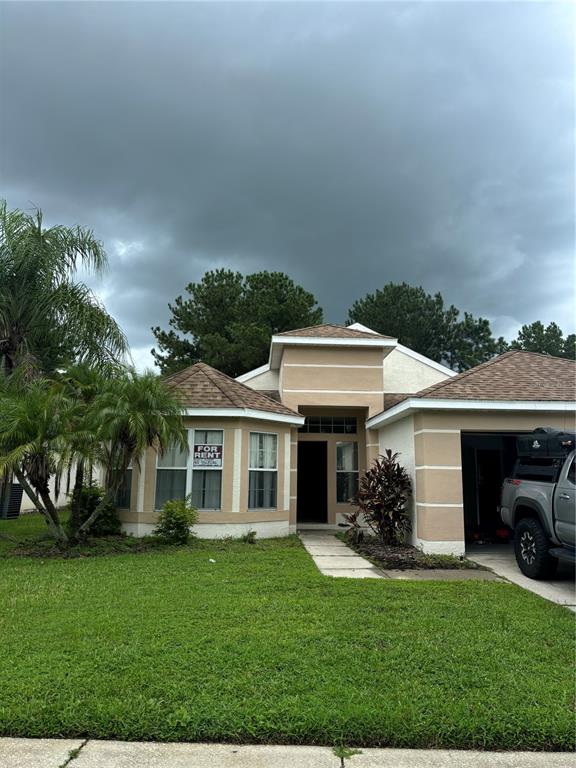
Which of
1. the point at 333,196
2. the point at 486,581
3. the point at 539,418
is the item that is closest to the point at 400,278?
the point at 333,196

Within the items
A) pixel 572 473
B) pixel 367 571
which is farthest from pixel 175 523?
pixel 572 473

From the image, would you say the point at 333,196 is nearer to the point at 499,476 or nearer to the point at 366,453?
the point at 366,453

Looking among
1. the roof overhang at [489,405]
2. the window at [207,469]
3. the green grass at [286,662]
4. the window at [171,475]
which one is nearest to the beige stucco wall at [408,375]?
the roof overhang at [489,405]

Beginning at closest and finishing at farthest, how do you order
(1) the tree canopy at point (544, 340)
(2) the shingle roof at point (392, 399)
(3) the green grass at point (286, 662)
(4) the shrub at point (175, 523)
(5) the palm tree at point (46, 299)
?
(3) the green grass at point (286, 662), (4) the shrub at point (175, 523), (5) the palm tree at point (46, 299), (2) the shingle roof at point (392, 399), (1) the tree canopy at point (544, 340)

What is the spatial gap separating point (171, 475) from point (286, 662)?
24.9ft

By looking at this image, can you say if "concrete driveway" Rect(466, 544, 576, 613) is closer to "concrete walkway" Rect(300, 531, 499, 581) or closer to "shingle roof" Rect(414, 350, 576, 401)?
"concrete walkway" Rect(300, 531, 499, 581)

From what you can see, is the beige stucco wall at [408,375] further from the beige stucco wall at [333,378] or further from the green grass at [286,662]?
the green grass at [286,662]

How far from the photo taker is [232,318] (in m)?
29.0

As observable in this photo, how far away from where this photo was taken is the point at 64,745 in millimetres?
3021

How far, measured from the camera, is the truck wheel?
734cm

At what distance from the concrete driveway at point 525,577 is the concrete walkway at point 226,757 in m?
3.76

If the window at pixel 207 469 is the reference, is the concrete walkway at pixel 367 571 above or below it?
below

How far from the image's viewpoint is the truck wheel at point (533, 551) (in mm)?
→ 7345

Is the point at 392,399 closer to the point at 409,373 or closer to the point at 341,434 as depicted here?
the point at 341,434
